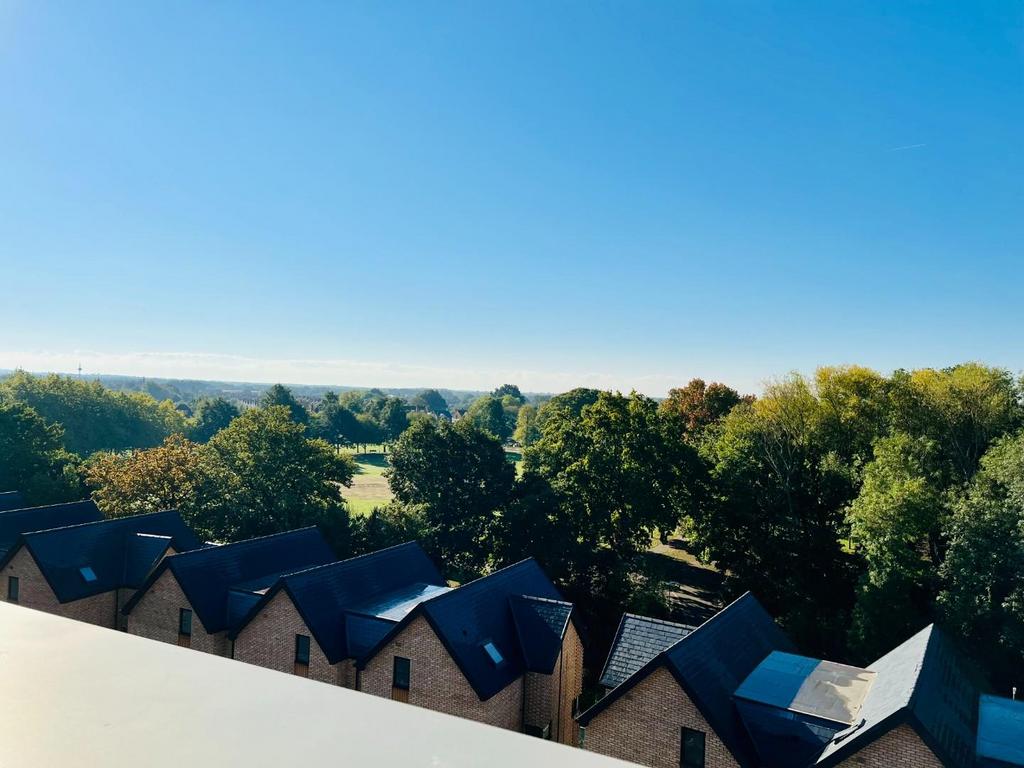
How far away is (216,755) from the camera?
159 cm

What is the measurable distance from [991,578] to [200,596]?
94.1ft

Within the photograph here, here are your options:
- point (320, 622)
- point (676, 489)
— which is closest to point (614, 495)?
point (676, 489)

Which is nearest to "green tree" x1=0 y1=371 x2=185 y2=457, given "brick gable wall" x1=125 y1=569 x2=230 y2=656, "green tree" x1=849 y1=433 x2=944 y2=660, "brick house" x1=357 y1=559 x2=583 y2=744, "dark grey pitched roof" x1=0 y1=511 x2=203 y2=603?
"dark grey pitched roof" x1=0 y1=511 x2=203 y2=603

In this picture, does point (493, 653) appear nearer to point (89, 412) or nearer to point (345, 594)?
point (345, 594)

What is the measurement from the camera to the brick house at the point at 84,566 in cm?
2528

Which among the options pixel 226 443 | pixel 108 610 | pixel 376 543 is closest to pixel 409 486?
pixel 376 543

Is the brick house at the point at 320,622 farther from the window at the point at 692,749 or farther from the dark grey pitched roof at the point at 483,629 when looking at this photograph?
the window at the point at 692,749

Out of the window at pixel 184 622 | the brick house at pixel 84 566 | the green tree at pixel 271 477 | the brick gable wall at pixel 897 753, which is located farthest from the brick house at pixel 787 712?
the green tree at pixel 271 477

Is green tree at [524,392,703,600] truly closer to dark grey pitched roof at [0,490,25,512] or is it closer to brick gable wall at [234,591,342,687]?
brick gable wall at [234,591,342,687]

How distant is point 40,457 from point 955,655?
49122 millimetres

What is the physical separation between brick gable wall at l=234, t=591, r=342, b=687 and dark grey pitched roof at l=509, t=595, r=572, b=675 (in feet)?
18.6

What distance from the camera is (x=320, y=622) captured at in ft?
66.9

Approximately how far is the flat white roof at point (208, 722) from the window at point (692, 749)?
51.7 ft

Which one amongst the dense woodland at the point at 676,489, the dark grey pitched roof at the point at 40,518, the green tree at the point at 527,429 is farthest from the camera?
the green tree at the point at 527,429
